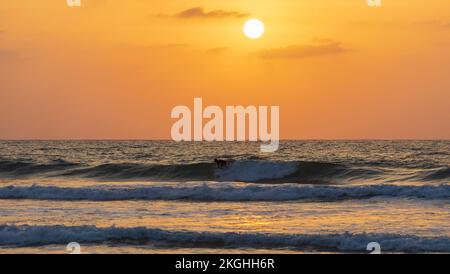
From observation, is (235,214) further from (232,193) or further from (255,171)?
(255,171)

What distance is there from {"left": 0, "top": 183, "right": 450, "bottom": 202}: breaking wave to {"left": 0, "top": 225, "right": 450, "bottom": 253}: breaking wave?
9278 millimetres

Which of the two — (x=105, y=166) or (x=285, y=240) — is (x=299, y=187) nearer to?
(x=285, y=240)

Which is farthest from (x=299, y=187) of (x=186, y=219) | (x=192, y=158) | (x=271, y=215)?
(x=192, y=158)

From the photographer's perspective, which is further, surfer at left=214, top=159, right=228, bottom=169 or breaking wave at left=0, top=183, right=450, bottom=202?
surfer at left=214, top=159, right=228, bottom=169

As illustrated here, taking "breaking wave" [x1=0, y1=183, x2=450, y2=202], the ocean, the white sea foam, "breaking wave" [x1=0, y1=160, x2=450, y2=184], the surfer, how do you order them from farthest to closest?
the surfer < the white sea foam < "breaking wave" [x1=0, y1=160, x2=450, y2=184] < "breaking wave" [x1=0, y1=183, x2=450, y2=202] < the ocean

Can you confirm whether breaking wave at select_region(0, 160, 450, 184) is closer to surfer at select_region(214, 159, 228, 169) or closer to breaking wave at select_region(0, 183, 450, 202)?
surfer at select_region(214, 159, 228, 169)

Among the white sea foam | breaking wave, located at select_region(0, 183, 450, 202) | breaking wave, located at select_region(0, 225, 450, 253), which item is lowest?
the white sea foam

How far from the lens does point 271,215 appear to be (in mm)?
21781

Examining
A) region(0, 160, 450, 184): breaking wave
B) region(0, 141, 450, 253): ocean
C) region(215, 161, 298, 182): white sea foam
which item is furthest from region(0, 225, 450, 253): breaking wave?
region(215, 161, 298, 182): white sea foam

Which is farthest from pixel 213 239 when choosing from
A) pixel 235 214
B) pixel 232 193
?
pixel 232 193

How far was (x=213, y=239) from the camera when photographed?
1730 centimetres

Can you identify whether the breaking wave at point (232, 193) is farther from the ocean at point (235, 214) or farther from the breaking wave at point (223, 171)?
the breaking wave at point (223, 171)

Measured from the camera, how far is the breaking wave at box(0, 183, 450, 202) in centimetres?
2720
